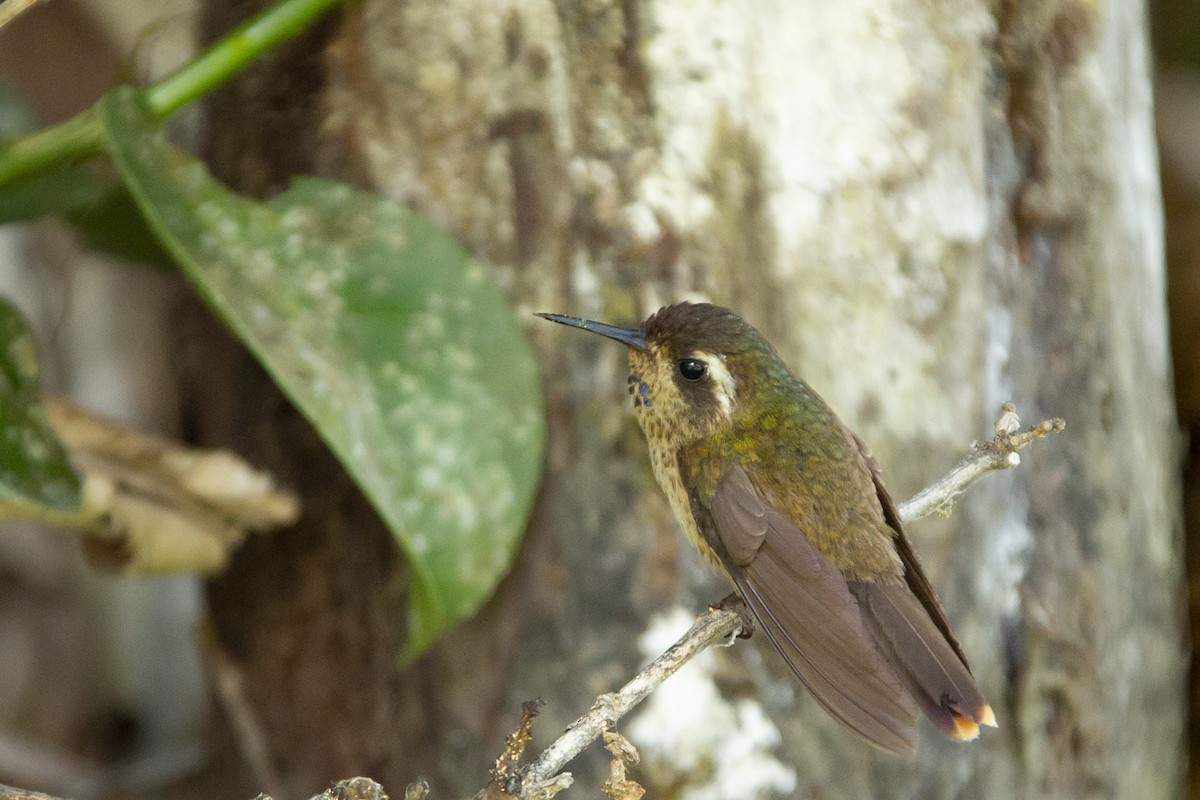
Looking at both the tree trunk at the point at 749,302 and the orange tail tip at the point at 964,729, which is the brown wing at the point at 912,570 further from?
the tree trunk at the point at 749,302

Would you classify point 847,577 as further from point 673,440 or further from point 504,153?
point 504,153

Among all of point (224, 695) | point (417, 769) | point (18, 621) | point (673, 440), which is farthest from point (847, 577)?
point (18, 621)

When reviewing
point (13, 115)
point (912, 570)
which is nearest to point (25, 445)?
point (912, 570)

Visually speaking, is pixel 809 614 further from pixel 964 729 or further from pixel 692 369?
pixel 692 369

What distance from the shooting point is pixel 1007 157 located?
2457 mm

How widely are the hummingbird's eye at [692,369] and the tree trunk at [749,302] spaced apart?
0.44 m

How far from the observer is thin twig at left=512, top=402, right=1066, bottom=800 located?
4.06ft

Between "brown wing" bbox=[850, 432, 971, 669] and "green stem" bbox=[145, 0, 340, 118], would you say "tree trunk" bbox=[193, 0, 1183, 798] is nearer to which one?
"green stem" bbox=[145, 0, 340, 118]

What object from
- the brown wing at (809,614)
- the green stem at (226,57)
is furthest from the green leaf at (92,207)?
the brown wing at (809,614)

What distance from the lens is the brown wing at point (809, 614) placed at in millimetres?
1492

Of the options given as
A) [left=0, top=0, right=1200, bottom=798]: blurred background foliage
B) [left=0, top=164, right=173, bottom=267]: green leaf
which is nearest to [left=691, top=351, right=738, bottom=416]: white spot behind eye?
[left=0, top=164, right=173, bottom=267]: green leaf

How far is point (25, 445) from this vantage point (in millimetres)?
1948

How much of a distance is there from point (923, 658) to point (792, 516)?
0.28 metres

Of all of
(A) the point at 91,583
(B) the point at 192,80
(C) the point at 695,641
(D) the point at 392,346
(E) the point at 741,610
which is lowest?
(C) the point at 695,641
